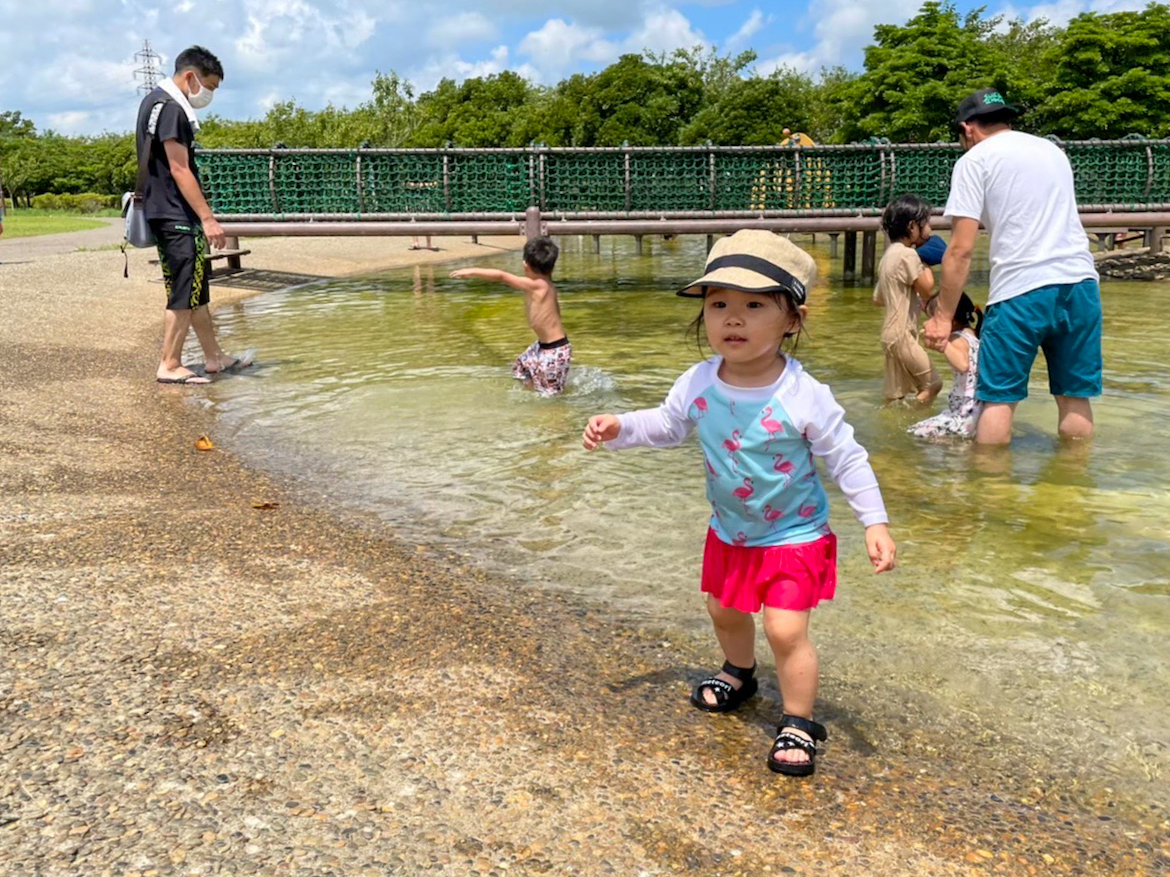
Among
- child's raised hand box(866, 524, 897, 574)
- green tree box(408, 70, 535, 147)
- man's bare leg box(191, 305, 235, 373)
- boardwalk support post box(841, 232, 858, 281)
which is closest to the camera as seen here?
child's raised hand box(866, 524, 897, 574)

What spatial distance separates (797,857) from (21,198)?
73716 millimetres

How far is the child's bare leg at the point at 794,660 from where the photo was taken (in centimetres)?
288

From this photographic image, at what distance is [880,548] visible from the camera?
9.10 ft

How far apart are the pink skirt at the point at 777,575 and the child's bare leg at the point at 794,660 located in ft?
0.11

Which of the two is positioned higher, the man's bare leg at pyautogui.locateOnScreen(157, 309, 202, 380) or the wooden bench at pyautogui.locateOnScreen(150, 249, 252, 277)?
the wooden bench at pyautogui.locateOnScreen(150, 249, 252, 277)

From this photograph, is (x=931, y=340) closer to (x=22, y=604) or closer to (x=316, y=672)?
(x=316, y=672)

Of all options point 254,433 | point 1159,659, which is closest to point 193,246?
point 254,433

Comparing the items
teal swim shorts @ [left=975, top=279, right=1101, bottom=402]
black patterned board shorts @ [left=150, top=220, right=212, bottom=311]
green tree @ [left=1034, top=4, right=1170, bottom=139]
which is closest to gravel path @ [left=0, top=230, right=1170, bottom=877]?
teal swim shorts @ [left=975, top=279, right=1101, bottom=402]

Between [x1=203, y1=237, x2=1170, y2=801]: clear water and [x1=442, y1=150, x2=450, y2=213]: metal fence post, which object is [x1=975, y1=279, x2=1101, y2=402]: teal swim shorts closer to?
[x1=203, y1=237, x2=1170, y2=801]: clear water

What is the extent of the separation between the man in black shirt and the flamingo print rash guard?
5.98 meters

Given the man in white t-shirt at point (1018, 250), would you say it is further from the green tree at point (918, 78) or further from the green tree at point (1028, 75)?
the green tree at point (918, 78)

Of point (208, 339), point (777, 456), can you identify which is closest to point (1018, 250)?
point (777, 456)

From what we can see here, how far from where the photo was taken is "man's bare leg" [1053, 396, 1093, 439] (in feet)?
19.9

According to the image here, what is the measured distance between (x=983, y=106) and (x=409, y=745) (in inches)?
179
